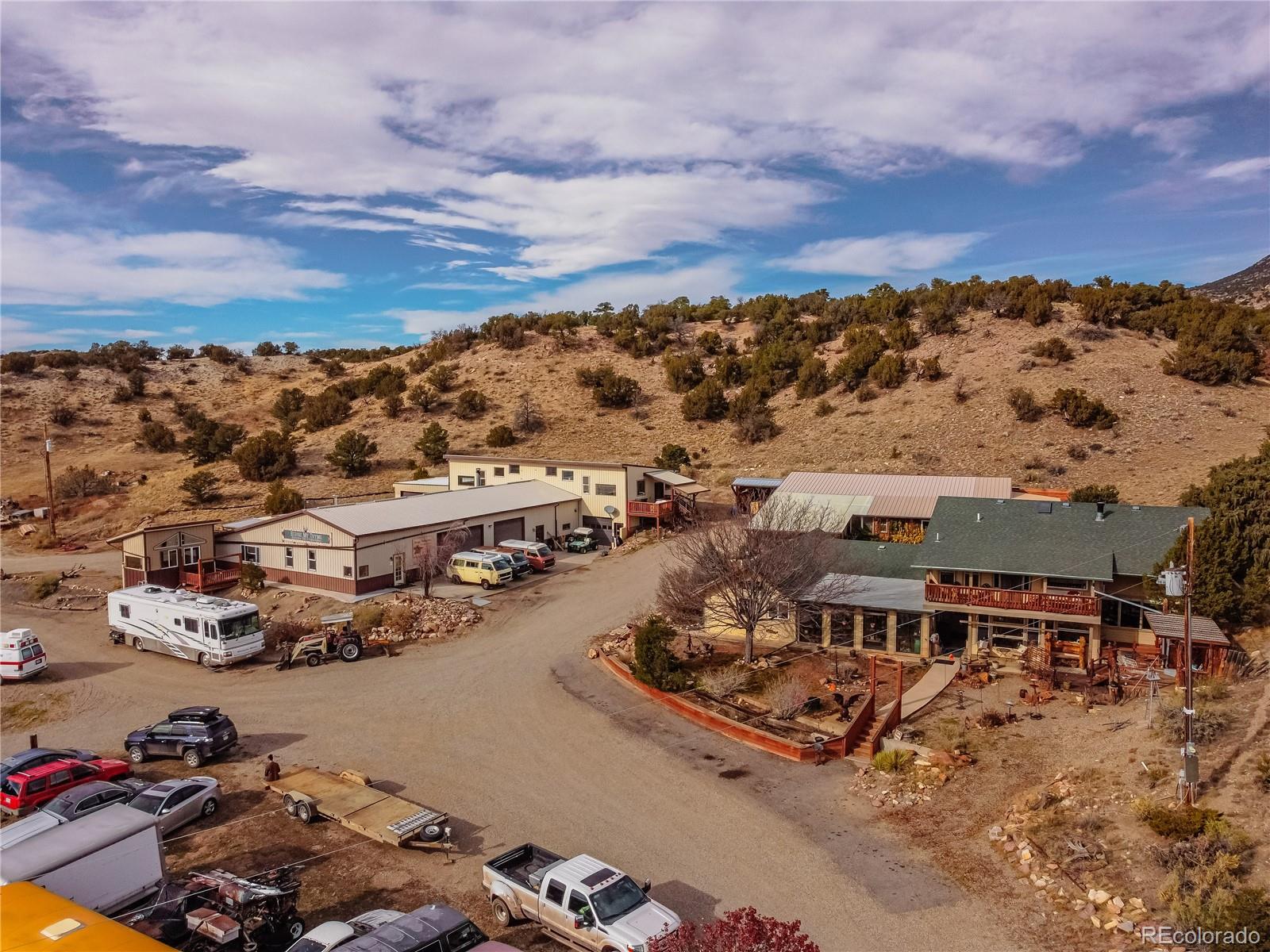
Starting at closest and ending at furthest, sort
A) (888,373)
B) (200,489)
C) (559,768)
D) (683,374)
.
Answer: (559,768) < (200,489) < (888,373) < (683,374)

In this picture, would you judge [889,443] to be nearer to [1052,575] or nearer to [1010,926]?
[1052,575]

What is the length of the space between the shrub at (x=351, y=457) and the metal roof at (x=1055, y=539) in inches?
1897

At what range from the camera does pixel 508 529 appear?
1821 inches

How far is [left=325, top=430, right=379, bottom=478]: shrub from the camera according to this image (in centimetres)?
6481

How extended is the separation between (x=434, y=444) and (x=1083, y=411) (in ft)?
167

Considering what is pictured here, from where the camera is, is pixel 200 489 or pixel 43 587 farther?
pixel 200 489

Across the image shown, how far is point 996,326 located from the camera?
73625 millimetres

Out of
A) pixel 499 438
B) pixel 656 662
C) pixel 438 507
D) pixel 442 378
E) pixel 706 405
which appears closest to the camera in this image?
pixel 656 662

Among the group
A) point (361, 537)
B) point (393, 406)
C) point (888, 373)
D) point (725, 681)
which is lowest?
point (725, 681)

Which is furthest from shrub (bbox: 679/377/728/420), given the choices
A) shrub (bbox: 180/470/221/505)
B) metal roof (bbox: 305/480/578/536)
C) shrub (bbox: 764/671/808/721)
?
shrub (bbox: 764/671/808/721)

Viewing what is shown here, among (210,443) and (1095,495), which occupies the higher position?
(210,443)

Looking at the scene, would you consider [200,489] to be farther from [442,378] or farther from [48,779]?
[48,779]

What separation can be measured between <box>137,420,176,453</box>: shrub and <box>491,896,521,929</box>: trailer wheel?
7585 centimetres

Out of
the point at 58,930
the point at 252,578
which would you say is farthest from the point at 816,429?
the point at 58,930
